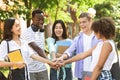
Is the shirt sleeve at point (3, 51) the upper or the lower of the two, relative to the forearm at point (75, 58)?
upper

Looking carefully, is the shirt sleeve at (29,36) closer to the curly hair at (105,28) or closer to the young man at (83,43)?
the young man at (83,43)

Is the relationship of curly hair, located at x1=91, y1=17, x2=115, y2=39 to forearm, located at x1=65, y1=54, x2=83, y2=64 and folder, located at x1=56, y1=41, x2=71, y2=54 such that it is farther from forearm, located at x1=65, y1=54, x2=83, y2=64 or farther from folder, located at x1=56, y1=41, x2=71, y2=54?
folder, located at x1=56, y1=41, x2=71, y2=54

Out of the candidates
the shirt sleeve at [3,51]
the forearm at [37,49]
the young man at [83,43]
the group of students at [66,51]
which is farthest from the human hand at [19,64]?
the young man at [83,43]

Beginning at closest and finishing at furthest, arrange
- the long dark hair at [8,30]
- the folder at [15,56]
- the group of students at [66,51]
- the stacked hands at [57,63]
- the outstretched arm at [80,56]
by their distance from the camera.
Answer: the group of students at [66,51] → the folder at [15,56] → the long dark hair at [8,30] → the outstretched arm at [80,56] → the stacked hands at [57,63]

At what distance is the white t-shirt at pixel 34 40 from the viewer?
249 inches

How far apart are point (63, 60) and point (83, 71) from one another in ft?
1.48

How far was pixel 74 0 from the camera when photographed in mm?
15875

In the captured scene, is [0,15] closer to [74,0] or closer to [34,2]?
[34,2]

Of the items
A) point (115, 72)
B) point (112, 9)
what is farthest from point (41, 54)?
point (112, 9)

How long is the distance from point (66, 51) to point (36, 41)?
517mm

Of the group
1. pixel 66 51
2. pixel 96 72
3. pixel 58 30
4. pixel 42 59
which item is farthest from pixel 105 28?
pixel 58 30

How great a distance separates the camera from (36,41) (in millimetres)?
6395

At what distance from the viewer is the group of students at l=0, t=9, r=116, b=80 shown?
488 cm

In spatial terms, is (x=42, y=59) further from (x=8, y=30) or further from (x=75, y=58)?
(x=8, y=30)
